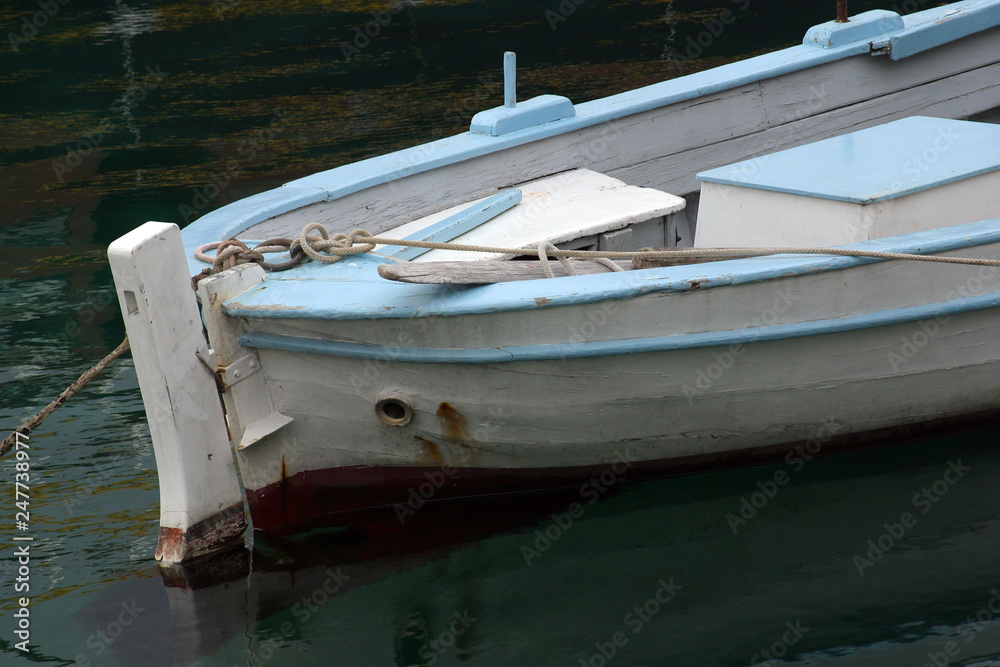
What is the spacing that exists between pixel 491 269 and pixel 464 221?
0.82 metres

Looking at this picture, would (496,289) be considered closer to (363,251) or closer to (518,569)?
(363,251)

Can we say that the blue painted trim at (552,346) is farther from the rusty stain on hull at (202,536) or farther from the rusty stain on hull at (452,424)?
the rusty stain on hull at (202,536)

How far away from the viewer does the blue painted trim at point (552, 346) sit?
3.76 m

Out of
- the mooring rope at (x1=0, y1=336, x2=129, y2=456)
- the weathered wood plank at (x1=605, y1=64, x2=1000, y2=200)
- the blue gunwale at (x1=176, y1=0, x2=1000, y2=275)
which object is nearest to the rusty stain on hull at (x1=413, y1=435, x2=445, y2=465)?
the blue gunwale at (x1=176, y1=0, x2=1000, y2=275)

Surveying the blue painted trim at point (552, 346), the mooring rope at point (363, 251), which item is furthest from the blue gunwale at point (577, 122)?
the blue painted trim at point (552, 346)

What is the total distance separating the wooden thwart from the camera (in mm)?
3520

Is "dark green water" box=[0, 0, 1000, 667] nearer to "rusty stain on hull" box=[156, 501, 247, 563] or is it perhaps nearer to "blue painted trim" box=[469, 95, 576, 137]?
"rusty stain on hull" box=[156, 501, 247, 563]

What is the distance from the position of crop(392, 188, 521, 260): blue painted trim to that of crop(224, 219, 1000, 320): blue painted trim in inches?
18.6

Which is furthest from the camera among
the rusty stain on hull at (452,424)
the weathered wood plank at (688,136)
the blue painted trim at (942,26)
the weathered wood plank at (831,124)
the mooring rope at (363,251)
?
the blue painted trim at (942,26)

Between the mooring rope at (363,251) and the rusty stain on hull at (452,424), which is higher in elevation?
the mooring rope at (363,251)

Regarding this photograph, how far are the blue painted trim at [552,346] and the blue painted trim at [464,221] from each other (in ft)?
1.76

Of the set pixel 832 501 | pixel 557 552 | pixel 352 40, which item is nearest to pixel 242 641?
pixel 557 552

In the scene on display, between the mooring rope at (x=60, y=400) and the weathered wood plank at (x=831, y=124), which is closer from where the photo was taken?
the mooring rope at (x=60, y=400)

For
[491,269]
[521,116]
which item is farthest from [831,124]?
[491,269]
